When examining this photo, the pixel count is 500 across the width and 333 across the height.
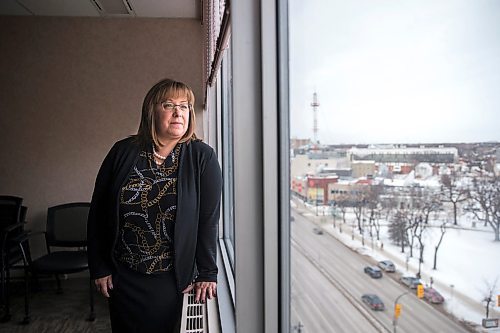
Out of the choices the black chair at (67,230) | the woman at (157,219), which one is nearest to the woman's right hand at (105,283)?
the woman at (157,219)

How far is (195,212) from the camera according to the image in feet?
4.37

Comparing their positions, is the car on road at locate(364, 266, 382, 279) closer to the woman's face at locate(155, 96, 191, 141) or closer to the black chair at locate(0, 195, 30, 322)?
the woman's face at locate(155, 96, 191, 141)

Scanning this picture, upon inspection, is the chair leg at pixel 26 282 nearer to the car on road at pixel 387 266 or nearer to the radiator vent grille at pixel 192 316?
the radiator vent grille at pixel 192 316

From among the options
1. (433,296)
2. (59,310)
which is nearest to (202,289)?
(433,296)

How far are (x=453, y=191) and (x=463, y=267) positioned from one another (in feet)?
0.16

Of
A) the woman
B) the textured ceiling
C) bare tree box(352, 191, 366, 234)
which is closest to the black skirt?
the woman

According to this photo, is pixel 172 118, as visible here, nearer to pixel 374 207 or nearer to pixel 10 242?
pixel 374 207

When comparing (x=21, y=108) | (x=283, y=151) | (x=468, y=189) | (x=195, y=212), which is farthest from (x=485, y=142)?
(x=21, y=108)

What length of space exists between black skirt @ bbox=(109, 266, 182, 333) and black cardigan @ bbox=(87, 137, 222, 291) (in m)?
0.04

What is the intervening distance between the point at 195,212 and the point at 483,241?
1.13 meters

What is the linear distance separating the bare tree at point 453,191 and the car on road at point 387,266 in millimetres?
99

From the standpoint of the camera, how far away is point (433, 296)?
0.99 feet

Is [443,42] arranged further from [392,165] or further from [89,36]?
[89,36]

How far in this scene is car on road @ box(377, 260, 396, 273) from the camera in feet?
1.20
